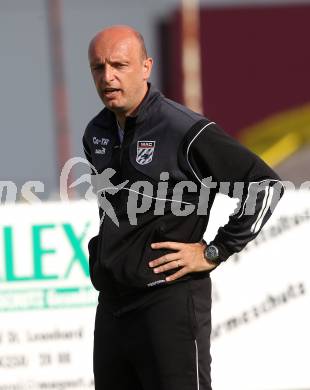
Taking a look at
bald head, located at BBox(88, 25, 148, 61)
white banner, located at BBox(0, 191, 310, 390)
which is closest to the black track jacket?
bald head, located at BBox(88, 25, 148, 61)

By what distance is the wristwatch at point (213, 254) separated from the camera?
4098 mm

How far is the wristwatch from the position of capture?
4098 mm

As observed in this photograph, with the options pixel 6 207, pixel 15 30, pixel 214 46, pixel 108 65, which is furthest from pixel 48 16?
pixel 108 65

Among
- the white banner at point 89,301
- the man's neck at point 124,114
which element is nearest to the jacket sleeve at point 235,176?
the man's neck at point 124,114

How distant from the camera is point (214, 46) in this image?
3008cm

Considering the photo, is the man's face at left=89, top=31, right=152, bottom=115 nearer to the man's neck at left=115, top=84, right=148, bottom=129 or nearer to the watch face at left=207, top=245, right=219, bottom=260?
the man's neck at left=115, top=84, right=148, bottom=129

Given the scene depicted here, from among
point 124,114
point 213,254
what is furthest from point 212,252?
point 124,114

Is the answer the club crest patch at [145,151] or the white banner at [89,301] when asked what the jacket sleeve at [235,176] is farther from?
the white banner at [89,301]

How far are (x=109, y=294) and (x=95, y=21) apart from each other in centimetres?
2582

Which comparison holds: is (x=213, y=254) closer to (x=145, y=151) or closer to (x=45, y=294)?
(x=145, y=151)

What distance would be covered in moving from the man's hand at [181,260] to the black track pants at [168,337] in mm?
53

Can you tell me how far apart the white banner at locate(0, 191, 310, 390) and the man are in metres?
2.32

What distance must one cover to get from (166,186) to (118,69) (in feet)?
1.44

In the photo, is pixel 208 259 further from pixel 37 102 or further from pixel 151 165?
pixel 37 102
